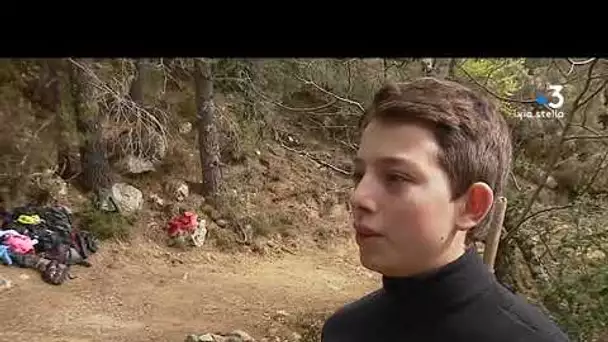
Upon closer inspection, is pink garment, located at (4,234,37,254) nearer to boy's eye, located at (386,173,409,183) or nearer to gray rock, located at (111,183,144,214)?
gray rock, located at (111,183,144,214)

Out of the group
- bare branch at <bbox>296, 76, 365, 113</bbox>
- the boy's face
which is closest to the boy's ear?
the boy's face

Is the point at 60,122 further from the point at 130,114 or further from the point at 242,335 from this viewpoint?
the point at 242,335

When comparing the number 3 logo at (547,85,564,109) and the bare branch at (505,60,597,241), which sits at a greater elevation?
the number 3 logo at (547,85,564,109)

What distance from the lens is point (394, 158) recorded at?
52cm

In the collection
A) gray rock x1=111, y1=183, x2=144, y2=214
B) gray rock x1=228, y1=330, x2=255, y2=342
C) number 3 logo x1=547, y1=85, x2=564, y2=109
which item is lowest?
gray rock x1=228, y1=330, x2=255, y2=342

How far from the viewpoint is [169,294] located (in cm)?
425

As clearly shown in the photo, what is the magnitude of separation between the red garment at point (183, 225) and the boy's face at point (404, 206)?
14.7 ft

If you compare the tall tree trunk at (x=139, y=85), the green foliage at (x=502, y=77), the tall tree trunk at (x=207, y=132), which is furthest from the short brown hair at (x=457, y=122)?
the tall tree trunk at (x=207, y=132)

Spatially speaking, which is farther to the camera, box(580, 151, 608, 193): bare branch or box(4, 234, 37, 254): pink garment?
box(4, 234, 37, 254): pink garment

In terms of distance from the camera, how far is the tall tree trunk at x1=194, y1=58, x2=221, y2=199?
4668mm

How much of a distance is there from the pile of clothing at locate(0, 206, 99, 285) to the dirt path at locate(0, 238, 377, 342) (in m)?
0.07

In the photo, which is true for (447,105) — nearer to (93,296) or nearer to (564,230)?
(564,230)

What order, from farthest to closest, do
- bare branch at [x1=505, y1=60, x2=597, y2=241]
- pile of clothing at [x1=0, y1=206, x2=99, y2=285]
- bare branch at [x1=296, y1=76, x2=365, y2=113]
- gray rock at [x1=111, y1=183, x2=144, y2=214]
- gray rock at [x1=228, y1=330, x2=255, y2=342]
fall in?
gray rock at [x1=111, y1=183, x2=144, y2=214] → pile of clothing at [x1=0, y1=206, x2=99, y2=285] → gray rock at [x1=228, y1=330, x2=255, y2=342] → bare branch at [x1=296, y1=76, x2=365, y2=113] → bare branch at [x1=505, y1=60, x2=597, y2=241]

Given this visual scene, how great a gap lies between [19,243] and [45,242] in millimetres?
180
